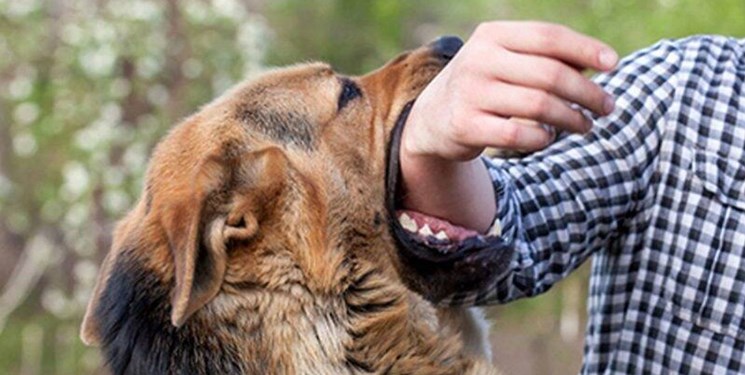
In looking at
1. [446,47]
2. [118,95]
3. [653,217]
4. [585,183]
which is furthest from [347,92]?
[118,95]

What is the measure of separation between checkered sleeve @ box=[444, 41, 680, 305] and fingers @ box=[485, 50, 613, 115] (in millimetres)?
823

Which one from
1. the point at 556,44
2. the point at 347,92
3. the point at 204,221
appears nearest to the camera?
the point at 556,44

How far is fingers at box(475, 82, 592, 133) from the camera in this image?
2328 mm

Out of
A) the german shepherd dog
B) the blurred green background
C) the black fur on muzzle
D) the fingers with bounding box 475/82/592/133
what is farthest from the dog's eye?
the blurred green background

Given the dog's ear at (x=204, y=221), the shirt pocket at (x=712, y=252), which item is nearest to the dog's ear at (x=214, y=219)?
the dog's ear at (x=204, y=221)

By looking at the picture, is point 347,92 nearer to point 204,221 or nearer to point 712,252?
point 204,221

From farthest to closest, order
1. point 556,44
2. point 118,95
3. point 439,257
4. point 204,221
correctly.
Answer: point 118,95
point 439,257
point 204,221
point 556,44

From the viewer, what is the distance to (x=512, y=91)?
2.35 m

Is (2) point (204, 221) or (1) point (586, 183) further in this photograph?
(1) point (586, 183)

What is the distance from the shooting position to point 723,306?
3.20 meters

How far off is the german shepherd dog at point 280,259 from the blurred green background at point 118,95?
412 centimetres

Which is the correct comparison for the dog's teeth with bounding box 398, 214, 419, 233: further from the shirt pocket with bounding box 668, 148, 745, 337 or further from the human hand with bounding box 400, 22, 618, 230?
the shirt pocket with bounding box 668, 148, 745, 337

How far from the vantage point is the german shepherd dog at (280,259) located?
109 inches

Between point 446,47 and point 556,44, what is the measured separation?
996mm
